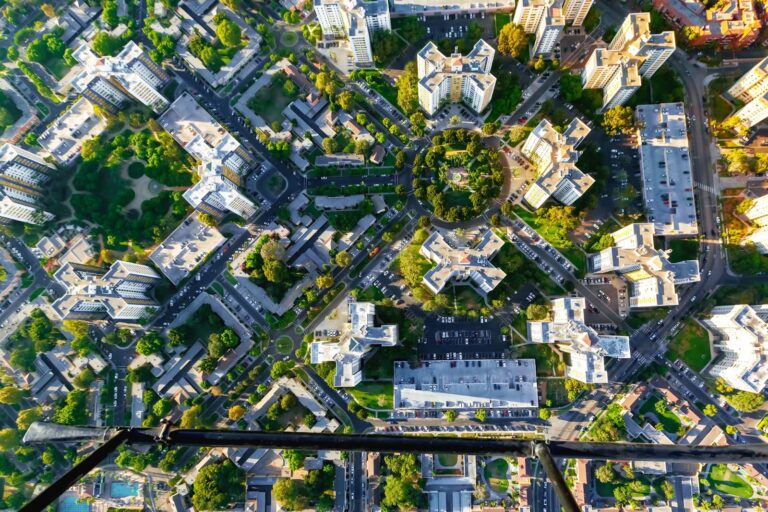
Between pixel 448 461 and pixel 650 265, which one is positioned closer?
pixel 650 265

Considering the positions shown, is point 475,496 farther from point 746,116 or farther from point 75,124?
point 75,124


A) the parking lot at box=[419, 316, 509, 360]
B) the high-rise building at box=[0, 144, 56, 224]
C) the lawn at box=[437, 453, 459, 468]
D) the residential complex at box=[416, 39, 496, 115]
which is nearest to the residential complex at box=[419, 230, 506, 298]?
the parking lot at box=[419, 316, 509, 360]

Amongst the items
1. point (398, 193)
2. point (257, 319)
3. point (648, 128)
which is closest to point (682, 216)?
point (648, 128)

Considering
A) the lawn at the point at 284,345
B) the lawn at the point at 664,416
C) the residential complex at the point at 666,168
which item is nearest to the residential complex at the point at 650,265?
the residential complex at the point at 666,168

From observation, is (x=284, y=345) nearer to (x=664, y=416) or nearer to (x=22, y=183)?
(x=22, y=183)

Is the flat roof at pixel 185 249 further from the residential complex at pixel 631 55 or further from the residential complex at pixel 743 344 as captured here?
the residential complex at pixel 743 344

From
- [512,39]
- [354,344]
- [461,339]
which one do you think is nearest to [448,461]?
[461,339]
